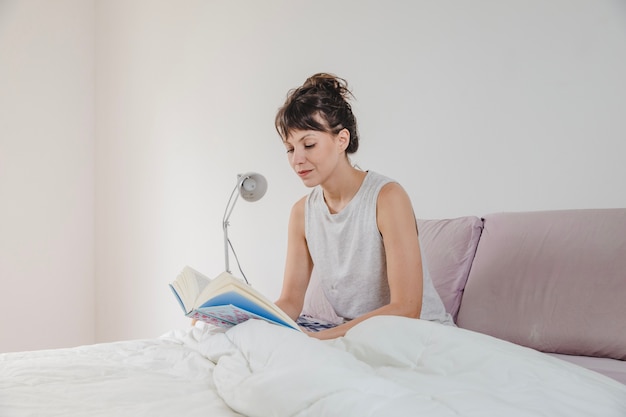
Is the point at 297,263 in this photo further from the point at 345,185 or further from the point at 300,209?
the point at 345,185

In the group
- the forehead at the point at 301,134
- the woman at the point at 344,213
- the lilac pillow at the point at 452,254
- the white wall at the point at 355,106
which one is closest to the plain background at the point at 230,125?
the white wall at the point at 355,106

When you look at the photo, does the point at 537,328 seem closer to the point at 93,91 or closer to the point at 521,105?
the point at 521,105

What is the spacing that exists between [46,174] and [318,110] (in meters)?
2.77

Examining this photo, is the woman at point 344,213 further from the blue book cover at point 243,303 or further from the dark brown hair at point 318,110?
the blue book cover at point 243,303

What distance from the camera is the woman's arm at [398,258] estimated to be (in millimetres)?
1552

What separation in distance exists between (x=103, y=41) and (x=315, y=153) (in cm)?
297

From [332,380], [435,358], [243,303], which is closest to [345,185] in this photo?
[243,303]

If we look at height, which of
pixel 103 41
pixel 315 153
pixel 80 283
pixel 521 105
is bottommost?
pixel 80 283

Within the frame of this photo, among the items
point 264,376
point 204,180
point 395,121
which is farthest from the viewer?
point 204,180

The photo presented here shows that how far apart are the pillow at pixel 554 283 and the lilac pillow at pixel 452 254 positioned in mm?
41

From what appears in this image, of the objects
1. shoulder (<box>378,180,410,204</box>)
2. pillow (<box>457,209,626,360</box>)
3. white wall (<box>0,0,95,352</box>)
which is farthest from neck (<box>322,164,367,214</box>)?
white wall (<box>0,0,95,352</box>)

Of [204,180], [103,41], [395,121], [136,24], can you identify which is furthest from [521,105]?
[103,41]

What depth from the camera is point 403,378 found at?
3.34 ft

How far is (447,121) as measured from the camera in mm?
2428
